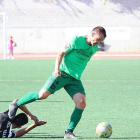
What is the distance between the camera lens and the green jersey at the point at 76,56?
7352 mm

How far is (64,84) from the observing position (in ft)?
24.4

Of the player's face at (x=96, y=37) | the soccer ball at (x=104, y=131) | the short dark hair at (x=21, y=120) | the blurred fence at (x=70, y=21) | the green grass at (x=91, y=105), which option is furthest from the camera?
the blurred fence at (x=70, y=21)

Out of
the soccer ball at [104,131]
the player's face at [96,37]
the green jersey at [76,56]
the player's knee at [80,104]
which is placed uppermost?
the player's face at [96,37]

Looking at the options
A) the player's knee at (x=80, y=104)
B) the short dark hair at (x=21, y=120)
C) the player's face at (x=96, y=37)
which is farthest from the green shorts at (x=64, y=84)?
the player's face at (x=96, y=37)

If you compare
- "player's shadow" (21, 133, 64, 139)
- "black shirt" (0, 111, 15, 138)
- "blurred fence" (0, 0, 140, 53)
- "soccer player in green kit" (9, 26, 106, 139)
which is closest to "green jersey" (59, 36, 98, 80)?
"soccer player in green kit" (9, 26, 106, 139)

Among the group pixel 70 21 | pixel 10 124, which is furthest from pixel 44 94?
pixel 70 21

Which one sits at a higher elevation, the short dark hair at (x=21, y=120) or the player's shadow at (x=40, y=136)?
the short dark hair at (x=21, y=120)

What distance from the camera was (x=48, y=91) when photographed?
738cm

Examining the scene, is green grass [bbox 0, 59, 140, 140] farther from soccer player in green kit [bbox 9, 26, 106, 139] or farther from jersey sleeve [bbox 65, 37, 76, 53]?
jersey sleeve [bbox 65, 37, 76, 53]

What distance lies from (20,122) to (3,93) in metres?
6.77

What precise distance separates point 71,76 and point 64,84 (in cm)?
16

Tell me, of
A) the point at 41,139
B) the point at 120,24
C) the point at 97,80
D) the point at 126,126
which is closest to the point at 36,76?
the point at 97,80

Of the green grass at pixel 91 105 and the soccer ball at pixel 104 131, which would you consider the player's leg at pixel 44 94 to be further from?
the soccer ball at pixel 104 131

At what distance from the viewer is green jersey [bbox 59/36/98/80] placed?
7.35 m
